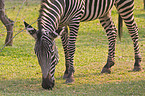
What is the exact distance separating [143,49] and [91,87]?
205 inches

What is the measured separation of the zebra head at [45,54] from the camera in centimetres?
531

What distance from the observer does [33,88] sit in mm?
6133

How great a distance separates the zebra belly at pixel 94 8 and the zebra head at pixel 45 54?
2020mm

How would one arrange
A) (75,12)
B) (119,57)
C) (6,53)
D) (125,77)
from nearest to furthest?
(75,12)
(125,77)
(119,57)
(6,53)

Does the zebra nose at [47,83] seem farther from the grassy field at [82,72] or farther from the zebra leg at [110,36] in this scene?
the zebra leg at [110,36]

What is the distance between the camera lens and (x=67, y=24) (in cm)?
660

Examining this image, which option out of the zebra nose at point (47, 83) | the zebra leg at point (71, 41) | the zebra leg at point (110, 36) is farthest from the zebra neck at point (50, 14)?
the zebra leg at point (110, 36)

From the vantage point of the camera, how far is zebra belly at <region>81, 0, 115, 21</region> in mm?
7143

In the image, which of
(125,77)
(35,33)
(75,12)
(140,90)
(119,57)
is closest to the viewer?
(35,33)

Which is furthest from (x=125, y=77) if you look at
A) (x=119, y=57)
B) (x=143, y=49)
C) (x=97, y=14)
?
(x=143, y=49)

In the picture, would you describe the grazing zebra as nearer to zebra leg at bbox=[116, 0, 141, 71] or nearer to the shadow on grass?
zebra leg at bbox=[116, 0, 141, 71]

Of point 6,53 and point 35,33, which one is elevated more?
point 35,33

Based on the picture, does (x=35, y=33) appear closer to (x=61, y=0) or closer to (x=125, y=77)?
(x=61, y=0)

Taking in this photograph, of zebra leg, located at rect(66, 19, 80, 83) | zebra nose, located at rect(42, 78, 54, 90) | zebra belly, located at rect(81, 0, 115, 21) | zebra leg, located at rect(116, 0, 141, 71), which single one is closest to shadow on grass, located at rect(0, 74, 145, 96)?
zebra nose, located at rect(42, 78, 54, 90)
